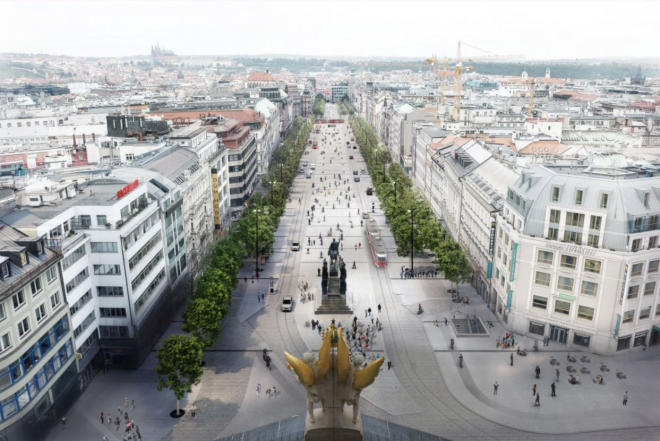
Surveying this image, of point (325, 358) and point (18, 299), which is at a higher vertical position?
point (325, 358)

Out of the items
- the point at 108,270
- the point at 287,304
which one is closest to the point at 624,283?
the point at 287,304

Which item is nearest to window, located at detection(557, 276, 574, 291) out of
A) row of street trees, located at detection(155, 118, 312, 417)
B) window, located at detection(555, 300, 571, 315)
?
window, located at detection(555, 300, 571, 315)

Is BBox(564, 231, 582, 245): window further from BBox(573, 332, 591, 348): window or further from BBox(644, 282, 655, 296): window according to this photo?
BBox(573, 332, 591, 348): window

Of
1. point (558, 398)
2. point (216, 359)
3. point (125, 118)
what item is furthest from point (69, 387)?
point (125, 118)

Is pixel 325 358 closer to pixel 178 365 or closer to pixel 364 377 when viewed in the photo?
pixel 364 377

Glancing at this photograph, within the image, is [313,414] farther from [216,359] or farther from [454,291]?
[454,291]
